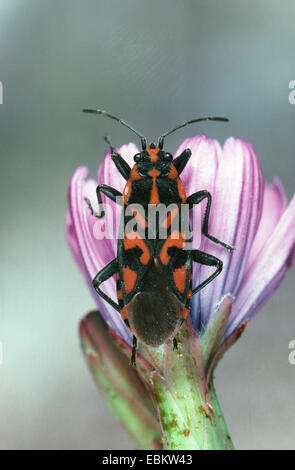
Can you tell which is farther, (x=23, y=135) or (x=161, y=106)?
(x=23, y=135)

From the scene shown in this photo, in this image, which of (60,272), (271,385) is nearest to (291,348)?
(271,385)

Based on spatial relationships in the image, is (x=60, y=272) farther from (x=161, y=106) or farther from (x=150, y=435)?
(x=150, y=435)

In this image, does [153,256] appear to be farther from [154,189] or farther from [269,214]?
[269,214]

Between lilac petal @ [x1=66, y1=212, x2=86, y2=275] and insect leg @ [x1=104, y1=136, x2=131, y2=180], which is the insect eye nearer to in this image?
insect leg @ [x1=104, y1=136, x2=131, y2=180]

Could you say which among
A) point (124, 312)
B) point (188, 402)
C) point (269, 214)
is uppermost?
point (269, 214)

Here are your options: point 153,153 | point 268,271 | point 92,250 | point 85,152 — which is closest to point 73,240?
point 92,250

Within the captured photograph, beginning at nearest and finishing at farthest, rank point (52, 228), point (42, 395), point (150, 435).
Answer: point (150, 435) → point (42, 395) → point (52, 228)

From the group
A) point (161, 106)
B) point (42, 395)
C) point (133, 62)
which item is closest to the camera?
point (133, 62)

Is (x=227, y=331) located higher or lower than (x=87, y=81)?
lower
